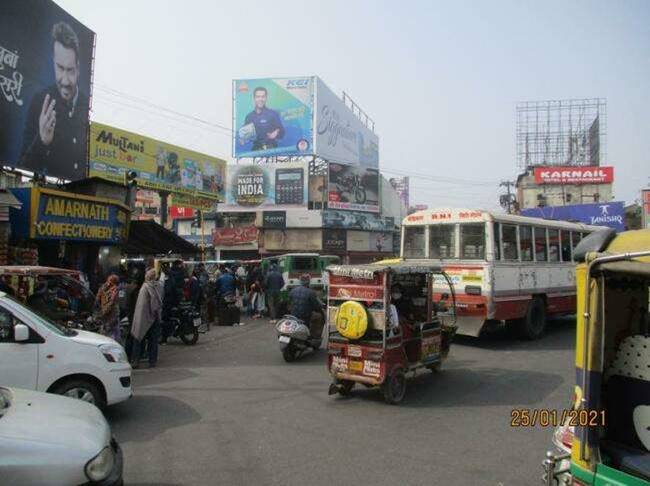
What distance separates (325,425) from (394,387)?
4.44ft

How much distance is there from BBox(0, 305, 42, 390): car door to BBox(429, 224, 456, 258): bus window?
27.4ft

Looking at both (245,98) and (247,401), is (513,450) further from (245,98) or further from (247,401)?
(245,98)

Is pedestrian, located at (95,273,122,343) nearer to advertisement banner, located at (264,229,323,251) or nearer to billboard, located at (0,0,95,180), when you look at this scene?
billboard, located at (0,0,95,180)

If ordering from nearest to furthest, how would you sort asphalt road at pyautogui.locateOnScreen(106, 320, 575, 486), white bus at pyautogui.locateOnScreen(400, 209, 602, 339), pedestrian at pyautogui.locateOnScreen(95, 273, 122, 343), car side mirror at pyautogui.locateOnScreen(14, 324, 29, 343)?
asphalt road at pyautogui.locateOnScreen(106, 320, 575, 486) → car side mirror at pyautogui.locateOnScreen(14, 324, 29, 343) → pedestrian at pyautogui.locateOnScreen(95, 273, 122, 343) → white bus at pyautogui.locateOnScreen(400, 209, 602, 339)

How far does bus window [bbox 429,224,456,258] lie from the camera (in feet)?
38.1

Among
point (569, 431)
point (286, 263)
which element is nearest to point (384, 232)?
point (286, 263)

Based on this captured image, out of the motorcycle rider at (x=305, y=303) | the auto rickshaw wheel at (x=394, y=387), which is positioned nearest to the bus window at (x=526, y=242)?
the motorcycle rider at (x=305, y=303)

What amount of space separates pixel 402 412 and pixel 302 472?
232cm

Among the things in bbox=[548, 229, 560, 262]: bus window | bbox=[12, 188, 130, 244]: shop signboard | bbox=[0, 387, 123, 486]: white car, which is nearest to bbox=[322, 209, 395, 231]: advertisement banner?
bbox=[12, 188, 130, 244]: shop signboard

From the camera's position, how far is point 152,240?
17.4 m

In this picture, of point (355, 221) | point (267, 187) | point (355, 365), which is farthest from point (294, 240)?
point (355, 365)

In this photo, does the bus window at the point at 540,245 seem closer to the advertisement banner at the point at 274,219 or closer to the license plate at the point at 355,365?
the license plate at the point at 355,365

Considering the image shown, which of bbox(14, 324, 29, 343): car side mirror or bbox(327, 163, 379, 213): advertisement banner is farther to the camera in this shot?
bbox(327, 163, 379, 213): advertisement banner

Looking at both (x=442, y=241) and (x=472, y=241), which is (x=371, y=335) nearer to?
(x=472, y=241)
